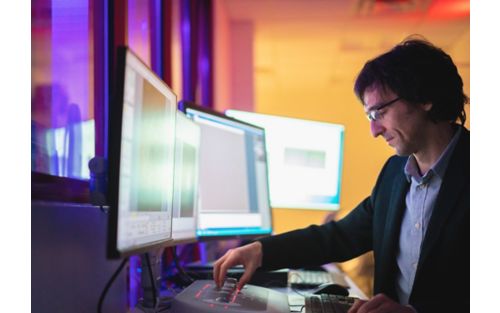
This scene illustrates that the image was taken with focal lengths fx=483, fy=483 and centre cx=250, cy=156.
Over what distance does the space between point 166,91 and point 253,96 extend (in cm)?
336

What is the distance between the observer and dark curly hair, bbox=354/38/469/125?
151 centimetres

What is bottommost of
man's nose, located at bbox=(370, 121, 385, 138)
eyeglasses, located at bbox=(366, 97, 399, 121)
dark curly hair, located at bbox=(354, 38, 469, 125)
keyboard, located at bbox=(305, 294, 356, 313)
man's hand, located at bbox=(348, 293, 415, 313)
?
keyboard, located at bbox=(305, 294, 356, 313)

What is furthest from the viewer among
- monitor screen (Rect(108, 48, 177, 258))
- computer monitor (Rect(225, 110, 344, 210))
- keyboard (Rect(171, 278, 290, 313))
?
computer monitor (Rect(225, 110, 344, 210))

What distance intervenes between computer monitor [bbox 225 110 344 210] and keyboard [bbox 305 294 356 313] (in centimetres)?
93

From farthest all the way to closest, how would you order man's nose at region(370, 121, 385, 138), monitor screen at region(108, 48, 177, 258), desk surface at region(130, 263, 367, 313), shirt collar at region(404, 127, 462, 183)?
1. man's nose at region(370, 121, 385, 138)
2. shirt collar at region(404, 127, 462, 183)
3. desk surface at region(130, 263, 367, 313)
4. monitor screen at region(108, 48, 177, 258)

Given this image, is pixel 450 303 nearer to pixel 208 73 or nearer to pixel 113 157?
pixel 113 157

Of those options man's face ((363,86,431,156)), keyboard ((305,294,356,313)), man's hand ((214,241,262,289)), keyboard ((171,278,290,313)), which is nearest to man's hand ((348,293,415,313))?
keyboard ((305,294,356,313))

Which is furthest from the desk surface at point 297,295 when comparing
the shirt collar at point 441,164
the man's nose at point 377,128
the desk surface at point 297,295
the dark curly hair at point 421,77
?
the dark curly hair at point 421,77

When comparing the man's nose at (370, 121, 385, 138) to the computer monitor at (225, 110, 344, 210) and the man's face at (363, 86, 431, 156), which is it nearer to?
the man's face at (363, 86, 431, 156)

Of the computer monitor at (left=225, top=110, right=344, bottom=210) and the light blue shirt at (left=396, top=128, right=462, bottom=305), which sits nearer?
the light blue shirt at (left=396, top=128, right=462, bottom=305)

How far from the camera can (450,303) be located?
1.32 meters

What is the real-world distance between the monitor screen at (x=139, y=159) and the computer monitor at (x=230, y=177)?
0.47m

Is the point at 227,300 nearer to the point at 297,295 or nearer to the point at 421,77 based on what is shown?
the point at 297,295
